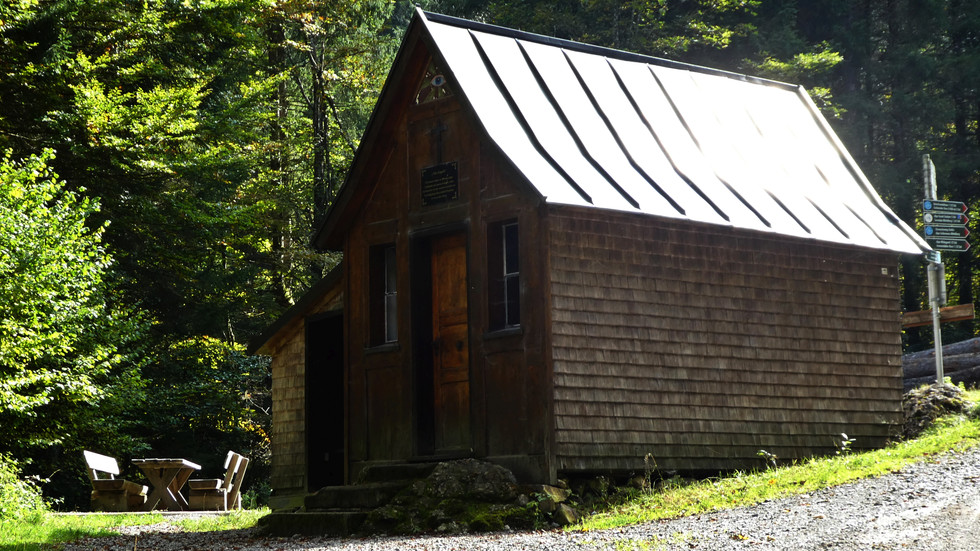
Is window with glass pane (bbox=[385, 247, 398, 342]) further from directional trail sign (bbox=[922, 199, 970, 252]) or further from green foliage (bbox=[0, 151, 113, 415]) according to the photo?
directional trail sign (bbox=[922, 199, 970, 252])

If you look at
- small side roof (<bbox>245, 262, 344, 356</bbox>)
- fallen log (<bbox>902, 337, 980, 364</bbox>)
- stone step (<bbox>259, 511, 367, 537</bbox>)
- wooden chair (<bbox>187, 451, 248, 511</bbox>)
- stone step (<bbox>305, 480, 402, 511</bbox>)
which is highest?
small side roof (<bbox>245, 262, 344, 356</bbox>)

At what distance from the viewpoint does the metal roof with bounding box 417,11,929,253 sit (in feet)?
43.7

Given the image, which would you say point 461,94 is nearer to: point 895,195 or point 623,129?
point 623,129

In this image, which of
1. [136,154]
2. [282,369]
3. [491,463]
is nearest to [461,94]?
Answer: [491,463]

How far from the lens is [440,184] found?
45.4 feet

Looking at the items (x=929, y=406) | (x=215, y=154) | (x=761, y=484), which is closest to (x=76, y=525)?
(x=761, y=484)

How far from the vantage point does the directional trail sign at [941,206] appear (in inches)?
733

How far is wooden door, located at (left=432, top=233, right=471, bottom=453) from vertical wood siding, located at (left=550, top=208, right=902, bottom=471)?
155 centimetres

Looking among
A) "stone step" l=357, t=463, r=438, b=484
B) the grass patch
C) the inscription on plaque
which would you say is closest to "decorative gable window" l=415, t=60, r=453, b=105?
the inscription on plaque

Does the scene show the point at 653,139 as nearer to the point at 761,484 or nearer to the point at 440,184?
the point at 440,184

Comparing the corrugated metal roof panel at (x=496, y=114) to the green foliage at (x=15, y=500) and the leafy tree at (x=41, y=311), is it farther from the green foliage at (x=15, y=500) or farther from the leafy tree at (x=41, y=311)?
the green foliage at (x=15, y=500)

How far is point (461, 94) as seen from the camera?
1335cm

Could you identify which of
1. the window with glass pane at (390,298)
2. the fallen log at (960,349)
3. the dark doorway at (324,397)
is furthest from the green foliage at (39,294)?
the fallen log at (960,349)

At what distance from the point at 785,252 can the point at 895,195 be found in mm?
18527
